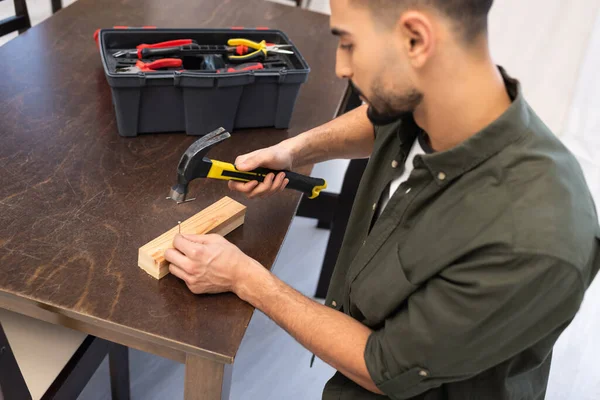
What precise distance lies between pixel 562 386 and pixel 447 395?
48.9 inches

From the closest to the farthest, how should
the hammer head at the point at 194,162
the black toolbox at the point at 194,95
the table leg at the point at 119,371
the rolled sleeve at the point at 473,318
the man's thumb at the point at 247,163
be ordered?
1. the rolled sleeve at the point at 473,318
2. the hammer head at the point at 194,162
3. the man's thumb at the point at 247,163
4. the black toolbox at the point at 194,95
5. the table leg at the point at 119,371

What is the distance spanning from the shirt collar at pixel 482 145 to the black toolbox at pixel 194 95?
0.56m

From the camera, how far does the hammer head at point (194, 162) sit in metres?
1.05

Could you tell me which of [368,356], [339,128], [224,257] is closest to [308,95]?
[339,128]

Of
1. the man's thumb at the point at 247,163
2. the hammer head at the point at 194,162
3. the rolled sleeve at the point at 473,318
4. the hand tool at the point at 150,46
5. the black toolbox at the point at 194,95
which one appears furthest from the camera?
the hand tool at the point at 150,46

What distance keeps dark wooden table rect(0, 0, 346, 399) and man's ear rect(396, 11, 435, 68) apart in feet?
1.51

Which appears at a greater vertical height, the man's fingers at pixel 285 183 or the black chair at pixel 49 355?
A: the man's fingers at pixel 285 183

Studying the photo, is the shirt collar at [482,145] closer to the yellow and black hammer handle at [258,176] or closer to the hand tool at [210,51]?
the yellow and black hammer handle at [258,176]

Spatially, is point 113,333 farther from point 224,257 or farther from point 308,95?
point 308,95

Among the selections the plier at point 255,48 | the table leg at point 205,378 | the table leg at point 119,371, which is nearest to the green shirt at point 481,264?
the table leg at point 205,378

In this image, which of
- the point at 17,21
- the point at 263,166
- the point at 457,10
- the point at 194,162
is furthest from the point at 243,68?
the point at 17,21

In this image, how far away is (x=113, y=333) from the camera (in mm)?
953

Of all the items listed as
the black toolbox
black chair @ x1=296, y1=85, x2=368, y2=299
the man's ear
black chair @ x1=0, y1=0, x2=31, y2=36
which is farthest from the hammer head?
black chair @ x1=0, y1=0, x2=31, y2=36

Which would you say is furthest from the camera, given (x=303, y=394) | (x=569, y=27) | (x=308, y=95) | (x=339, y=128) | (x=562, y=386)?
(x=569, y=27)
